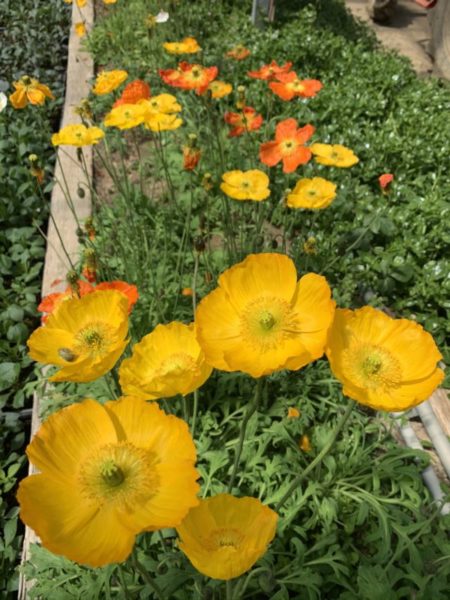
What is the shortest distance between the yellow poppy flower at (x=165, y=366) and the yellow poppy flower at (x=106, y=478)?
5.9 inches

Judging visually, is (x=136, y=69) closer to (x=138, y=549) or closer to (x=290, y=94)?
(x=290, y=94)

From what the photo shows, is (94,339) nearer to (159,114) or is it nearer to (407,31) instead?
(159,114)

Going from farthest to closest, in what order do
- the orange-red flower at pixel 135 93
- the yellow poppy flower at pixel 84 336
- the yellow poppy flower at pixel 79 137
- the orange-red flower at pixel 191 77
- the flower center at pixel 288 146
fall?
the orange-red flower at pixel 191 77 → the flower center at pixel 288 146 → the orange-red flower at pixel 135 93 → the yellow poppy flower at pixel 79 137 → the yellow poppy flower at pixel 84 336

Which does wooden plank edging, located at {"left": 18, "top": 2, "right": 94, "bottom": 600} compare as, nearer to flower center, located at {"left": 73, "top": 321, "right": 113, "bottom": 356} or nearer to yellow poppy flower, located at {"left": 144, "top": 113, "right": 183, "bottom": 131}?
yellow poppy flower, located at {"left": 144, "top": 113, "right": 183, "bottom": 131}

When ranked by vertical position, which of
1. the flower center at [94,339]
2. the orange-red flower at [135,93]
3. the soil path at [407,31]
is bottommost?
the soil path at [407,31]

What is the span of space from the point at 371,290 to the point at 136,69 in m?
2.33

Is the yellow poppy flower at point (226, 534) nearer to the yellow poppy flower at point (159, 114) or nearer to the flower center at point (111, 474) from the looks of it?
the flower center at point (111, 474)

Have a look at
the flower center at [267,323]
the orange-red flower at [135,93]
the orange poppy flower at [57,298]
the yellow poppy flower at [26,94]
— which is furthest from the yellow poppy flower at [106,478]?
the yellow poppy flower at [26,94]

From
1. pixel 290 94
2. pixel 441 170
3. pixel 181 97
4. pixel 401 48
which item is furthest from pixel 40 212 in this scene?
pixel 401 48

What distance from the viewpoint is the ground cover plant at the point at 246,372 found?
0.87 metres

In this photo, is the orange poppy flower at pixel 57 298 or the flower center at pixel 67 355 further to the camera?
the orange poppy flower at pixel 57 298

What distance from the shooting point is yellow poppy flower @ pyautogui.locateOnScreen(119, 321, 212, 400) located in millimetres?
1021

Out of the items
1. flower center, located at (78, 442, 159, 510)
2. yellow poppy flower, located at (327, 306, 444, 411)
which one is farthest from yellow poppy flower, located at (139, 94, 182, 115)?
flower center, located at (78, 442, 159, 510)

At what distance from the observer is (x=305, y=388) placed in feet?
5.99
